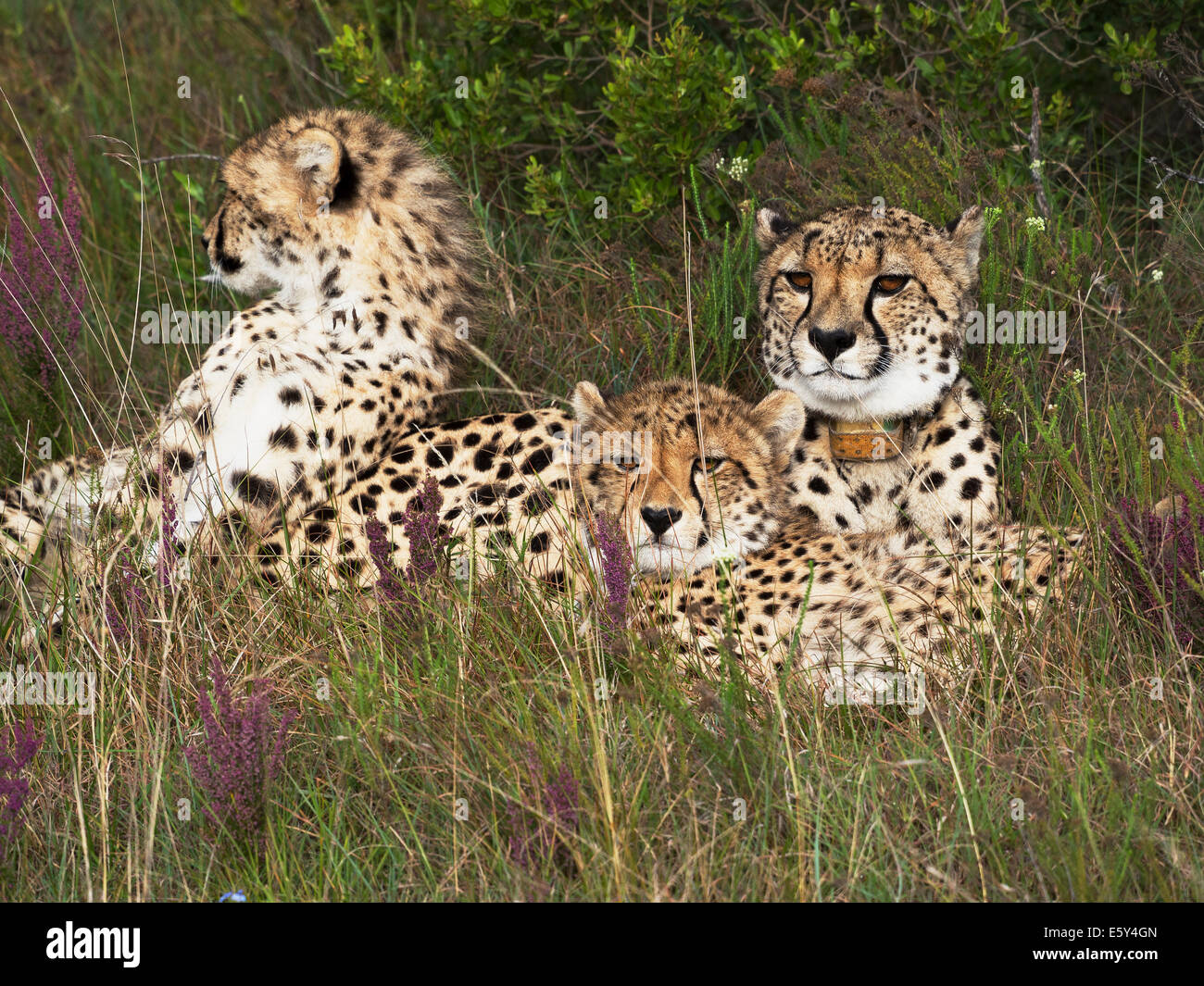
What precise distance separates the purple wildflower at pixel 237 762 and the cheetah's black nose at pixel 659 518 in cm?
105

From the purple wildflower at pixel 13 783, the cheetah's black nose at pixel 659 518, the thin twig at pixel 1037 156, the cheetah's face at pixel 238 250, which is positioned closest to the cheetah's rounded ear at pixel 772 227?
the thin twig at pixel 1037 156

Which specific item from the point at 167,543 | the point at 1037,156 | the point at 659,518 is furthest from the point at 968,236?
the point at 167,543

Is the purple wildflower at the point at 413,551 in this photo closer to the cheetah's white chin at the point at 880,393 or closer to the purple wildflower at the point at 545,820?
the purple wildflower at the point at 545,820

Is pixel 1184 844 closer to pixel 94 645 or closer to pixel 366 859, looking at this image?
pixel 366 859

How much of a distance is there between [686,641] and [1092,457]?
1.40m

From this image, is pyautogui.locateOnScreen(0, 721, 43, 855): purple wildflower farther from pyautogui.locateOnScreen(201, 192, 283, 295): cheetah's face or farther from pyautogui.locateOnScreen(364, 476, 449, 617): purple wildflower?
pyautogui.locateOnScreen(201, 192, 283, 295): cheetah's face

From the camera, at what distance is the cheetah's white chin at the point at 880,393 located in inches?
152

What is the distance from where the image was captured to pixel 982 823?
2764 millimetres

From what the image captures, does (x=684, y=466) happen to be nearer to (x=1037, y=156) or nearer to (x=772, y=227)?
(x=772, y=227)

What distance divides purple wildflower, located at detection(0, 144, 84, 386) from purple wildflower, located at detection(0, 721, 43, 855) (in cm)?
203

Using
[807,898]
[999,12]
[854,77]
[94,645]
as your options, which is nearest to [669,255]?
[854,77]

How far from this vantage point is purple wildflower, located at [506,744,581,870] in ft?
9.05

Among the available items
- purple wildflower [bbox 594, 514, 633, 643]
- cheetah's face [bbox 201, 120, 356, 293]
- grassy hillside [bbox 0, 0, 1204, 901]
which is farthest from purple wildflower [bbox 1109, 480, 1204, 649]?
cheetah's face [bbox 201, 120, 356, 293]

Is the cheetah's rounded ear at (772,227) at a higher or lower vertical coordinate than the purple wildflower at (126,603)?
Answer: higher
